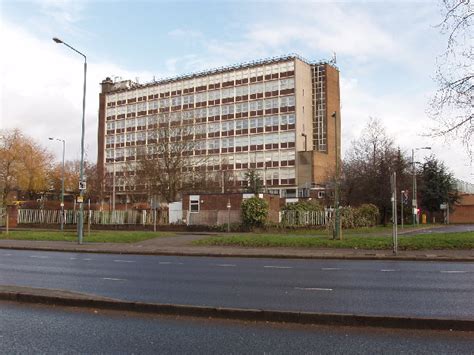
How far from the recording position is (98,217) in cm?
4712

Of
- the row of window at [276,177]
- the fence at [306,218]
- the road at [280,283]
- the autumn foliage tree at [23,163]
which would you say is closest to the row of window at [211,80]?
the row of window at [276,177]

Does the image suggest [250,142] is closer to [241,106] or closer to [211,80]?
[241,106]

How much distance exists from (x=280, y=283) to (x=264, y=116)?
78.7 meters

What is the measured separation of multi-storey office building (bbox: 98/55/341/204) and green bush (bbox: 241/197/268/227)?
44.7 metres

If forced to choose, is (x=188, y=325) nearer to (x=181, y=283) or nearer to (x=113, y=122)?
(x=181, y=283)

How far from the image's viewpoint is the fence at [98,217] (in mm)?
44531

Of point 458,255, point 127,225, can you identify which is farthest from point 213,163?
point 458,255

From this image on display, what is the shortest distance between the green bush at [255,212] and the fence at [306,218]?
5.21ft

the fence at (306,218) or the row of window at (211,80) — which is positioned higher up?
the row of window at (211,80)

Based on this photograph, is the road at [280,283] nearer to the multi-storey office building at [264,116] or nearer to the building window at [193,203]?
the building window at [193,203]

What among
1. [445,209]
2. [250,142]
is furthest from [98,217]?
[250,142]

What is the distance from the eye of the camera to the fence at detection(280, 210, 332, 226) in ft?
119

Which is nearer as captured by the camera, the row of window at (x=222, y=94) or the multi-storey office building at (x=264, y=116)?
the multi-storey office building at (x=264, y=116)

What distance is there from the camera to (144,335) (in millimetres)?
6617
